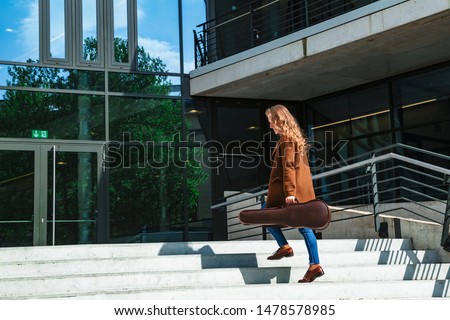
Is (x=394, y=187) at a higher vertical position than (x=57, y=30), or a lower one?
lower

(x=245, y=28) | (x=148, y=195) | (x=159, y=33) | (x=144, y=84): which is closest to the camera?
(x=148, y=195)

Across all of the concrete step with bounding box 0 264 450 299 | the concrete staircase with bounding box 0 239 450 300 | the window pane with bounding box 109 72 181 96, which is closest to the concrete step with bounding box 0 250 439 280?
the concrete staircase with bounding box 0 239 450 300

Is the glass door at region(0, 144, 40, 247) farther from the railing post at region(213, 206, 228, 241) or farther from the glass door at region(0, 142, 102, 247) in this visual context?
the railing post at region(213, 206, 228, 241)

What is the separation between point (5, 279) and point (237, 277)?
2237 millimetres

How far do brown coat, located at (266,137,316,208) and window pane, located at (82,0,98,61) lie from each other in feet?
27.1

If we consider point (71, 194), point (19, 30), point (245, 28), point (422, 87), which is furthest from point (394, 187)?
point (19, 30)

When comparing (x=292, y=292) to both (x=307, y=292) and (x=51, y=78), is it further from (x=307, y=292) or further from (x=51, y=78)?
(x=51, y=78)

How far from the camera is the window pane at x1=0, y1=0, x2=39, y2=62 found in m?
13.2

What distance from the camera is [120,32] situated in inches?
547

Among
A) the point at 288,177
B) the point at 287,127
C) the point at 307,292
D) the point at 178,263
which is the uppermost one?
the point at 287,127

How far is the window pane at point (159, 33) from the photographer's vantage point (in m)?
14.1

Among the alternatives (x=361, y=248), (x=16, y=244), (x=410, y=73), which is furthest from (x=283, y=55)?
(x=16, y=244)

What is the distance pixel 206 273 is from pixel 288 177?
128 cm

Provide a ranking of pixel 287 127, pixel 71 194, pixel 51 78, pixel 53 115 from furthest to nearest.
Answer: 1. pixel 51 78
2. pixel 53 115
3. pixel 71 194
4. pixel 287 127
